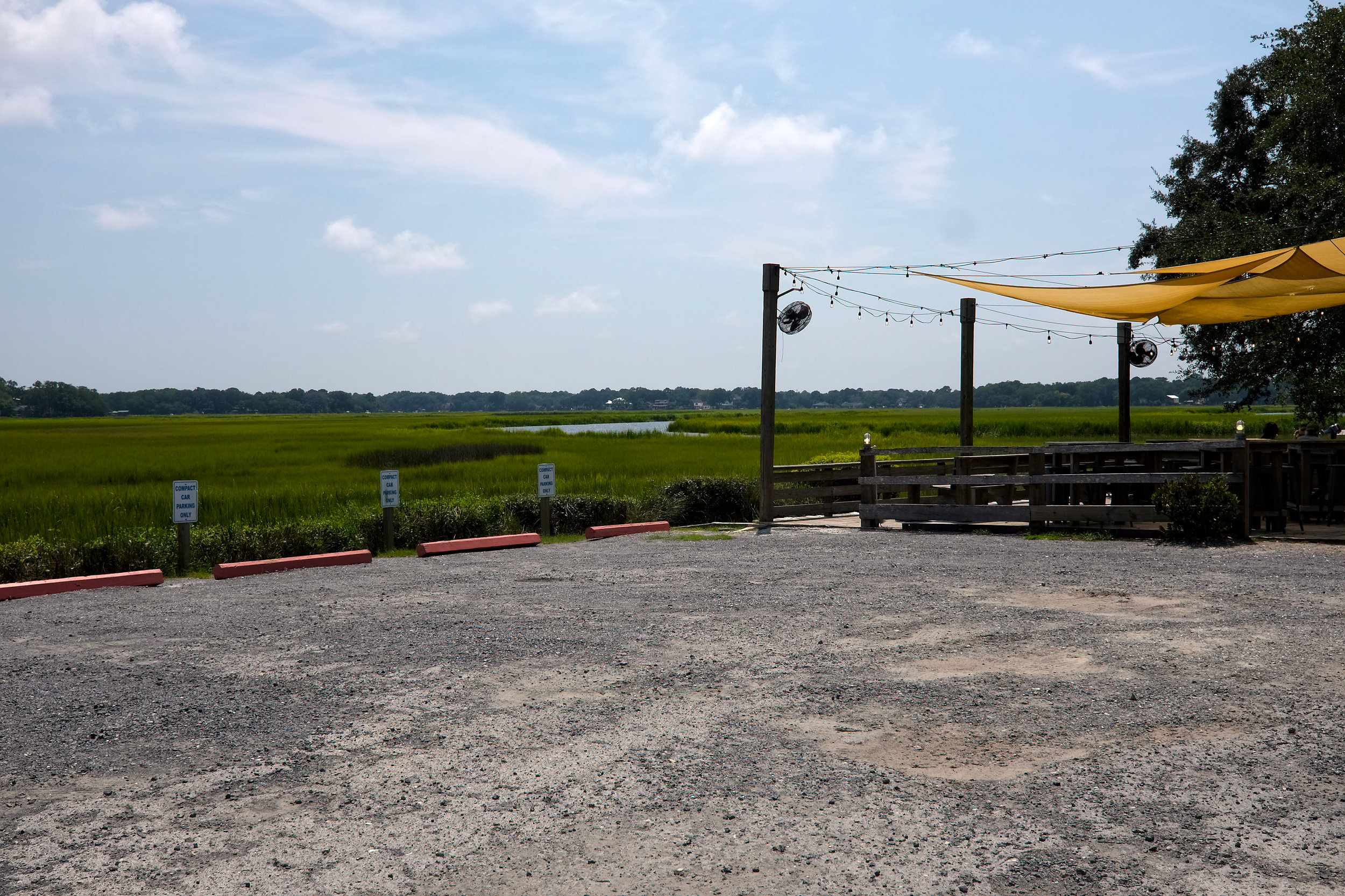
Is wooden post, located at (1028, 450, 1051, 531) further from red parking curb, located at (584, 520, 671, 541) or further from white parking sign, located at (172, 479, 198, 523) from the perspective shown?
white parking sign, located at (172, 479, 198, 523)

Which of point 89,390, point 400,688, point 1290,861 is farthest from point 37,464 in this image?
point 89,390

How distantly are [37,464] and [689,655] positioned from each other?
28441mm

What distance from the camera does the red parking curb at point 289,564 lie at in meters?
11.1

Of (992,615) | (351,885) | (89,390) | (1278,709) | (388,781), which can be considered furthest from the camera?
(89,390)

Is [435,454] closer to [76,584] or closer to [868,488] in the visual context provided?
[868,488]

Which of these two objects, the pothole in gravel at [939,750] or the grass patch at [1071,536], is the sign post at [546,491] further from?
the pothole in gravel at [939,750]

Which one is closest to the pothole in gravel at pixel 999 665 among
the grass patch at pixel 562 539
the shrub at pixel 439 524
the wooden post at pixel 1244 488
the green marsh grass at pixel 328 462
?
the wooden post at pixel 1244 488

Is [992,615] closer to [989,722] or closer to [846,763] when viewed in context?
[989,722]

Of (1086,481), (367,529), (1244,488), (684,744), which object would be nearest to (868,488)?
(1086,481)

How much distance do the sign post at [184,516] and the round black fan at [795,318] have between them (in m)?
8.42

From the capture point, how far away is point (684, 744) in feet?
15.8

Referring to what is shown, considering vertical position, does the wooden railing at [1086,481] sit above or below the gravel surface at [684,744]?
above

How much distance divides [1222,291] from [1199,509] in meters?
3.03

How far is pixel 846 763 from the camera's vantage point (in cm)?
455
